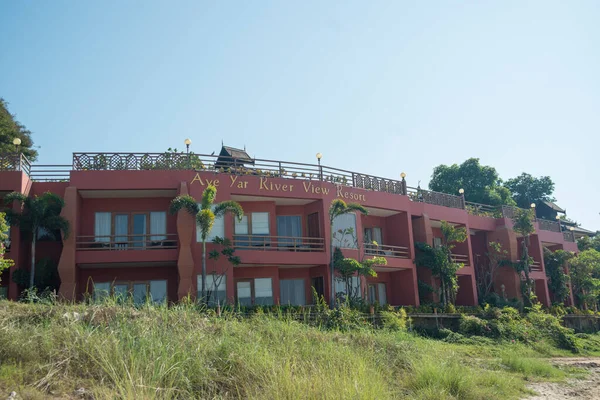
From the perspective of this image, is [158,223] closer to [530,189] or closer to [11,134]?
[11,134]

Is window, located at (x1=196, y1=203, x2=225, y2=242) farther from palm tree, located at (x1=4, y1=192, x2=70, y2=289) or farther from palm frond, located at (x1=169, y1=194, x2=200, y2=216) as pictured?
palm tree, located at (x1=4, y1=192, x2=70, y2=289)

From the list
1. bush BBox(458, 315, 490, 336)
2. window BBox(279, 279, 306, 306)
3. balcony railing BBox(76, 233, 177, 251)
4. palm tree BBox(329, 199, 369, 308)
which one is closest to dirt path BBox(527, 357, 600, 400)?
bush BBox(458, 315, 490, 336)

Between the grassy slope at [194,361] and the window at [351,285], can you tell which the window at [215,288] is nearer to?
the window at [351,285]

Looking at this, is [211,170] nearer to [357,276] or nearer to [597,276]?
[357,276]

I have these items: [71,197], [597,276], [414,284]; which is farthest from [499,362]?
[597,276]

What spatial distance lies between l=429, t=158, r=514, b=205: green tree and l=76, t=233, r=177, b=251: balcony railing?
2616 centimetres

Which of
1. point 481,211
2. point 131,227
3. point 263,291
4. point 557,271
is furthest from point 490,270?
point 131,227

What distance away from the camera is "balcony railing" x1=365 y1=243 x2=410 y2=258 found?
25.7 metres

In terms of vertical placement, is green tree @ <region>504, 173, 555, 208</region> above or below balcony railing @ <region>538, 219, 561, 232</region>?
above

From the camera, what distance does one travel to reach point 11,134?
27.8 meters

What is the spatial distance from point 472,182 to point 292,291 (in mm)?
23385

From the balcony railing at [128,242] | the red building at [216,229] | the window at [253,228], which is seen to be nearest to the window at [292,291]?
the red building at [216,229]

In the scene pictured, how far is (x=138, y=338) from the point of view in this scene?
9.42 meters

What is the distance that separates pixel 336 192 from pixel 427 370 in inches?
515
